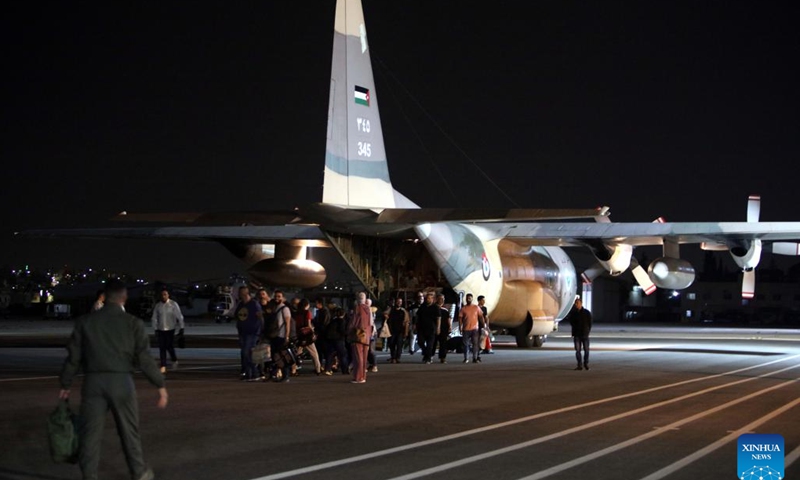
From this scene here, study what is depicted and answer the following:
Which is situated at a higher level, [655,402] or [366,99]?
[366,99]

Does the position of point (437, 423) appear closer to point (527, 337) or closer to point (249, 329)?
point (249, 329)

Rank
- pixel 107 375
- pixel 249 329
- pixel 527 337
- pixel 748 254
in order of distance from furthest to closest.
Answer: pixel 527 337 → pixel 748 254 → pixel 249 329 → pixel 107 375

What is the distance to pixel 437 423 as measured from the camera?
10.8 metres

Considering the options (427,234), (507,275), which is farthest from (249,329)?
(507,275)

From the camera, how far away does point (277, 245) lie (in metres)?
27.6

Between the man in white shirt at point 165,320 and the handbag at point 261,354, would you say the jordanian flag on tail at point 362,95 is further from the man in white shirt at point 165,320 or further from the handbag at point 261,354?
the handbag at point 261,354

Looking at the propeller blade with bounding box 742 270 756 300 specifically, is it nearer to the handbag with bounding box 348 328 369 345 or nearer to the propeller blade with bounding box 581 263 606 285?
the propeller blade with bounding box 581 263 606 285

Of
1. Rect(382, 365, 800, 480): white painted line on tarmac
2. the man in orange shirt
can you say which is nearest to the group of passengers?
the man in orange shirt

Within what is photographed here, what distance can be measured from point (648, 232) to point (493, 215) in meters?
9.01

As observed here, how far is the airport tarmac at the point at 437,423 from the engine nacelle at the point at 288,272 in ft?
28.2

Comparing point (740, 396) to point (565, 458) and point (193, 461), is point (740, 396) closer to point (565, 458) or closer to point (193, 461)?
point (565, 458)

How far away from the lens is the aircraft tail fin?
2031 centimetres

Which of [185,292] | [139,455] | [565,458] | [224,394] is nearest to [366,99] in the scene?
[224,394]

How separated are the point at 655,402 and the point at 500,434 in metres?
3.82
